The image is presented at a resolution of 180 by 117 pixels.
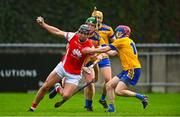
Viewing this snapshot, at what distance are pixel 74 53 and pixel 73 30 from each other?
12.8 m

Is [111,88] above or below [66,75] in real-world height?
below

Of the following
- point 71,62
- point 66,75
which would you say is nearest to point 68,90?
point 66,75

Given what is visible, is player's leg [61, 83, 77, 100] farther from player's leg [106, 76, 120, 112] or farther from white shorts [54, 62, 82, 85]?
player's leg [106, 76, 120, 112]

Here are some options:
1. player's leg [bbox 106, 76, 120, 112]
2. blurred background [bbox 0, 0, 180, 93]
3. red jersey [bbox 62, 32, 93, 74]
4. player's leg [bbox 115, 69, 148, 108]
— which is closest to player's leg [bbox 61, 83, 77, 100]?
red jersey [bbox 62, 32, 93, 74]

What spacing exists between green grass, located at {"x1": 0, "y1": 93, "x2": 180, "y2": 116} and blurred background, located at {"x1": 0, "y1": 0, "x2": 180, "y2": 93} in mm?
1597

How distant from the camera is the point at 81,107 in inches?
838

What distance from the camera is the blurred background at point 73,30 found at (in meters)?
28.4

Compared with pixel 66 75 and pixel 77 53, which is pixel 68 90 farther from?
pixel 77 53

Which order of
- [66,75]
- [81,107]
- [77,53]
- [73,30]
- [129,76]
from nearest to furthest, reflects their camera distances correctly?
[77,53]
[66,75]
[129,76]
[81,107]
[73,30]

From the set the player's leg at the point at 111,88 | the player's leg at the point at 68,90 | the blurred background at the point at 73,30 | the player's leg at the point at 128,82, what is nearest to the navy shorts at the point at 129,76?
the player's leg at the point at 128,82

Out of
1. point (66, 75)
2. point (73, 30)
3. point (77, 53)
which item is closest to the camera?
point (77, 53)

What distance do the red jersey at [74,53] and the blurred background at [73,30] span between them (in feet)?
30.5

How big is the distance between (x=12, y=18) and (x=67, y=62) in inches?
501

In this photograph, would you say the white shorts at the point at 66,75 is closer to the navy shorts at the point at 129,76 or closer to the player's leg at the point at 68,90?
the player's leg at the point at 68,90
